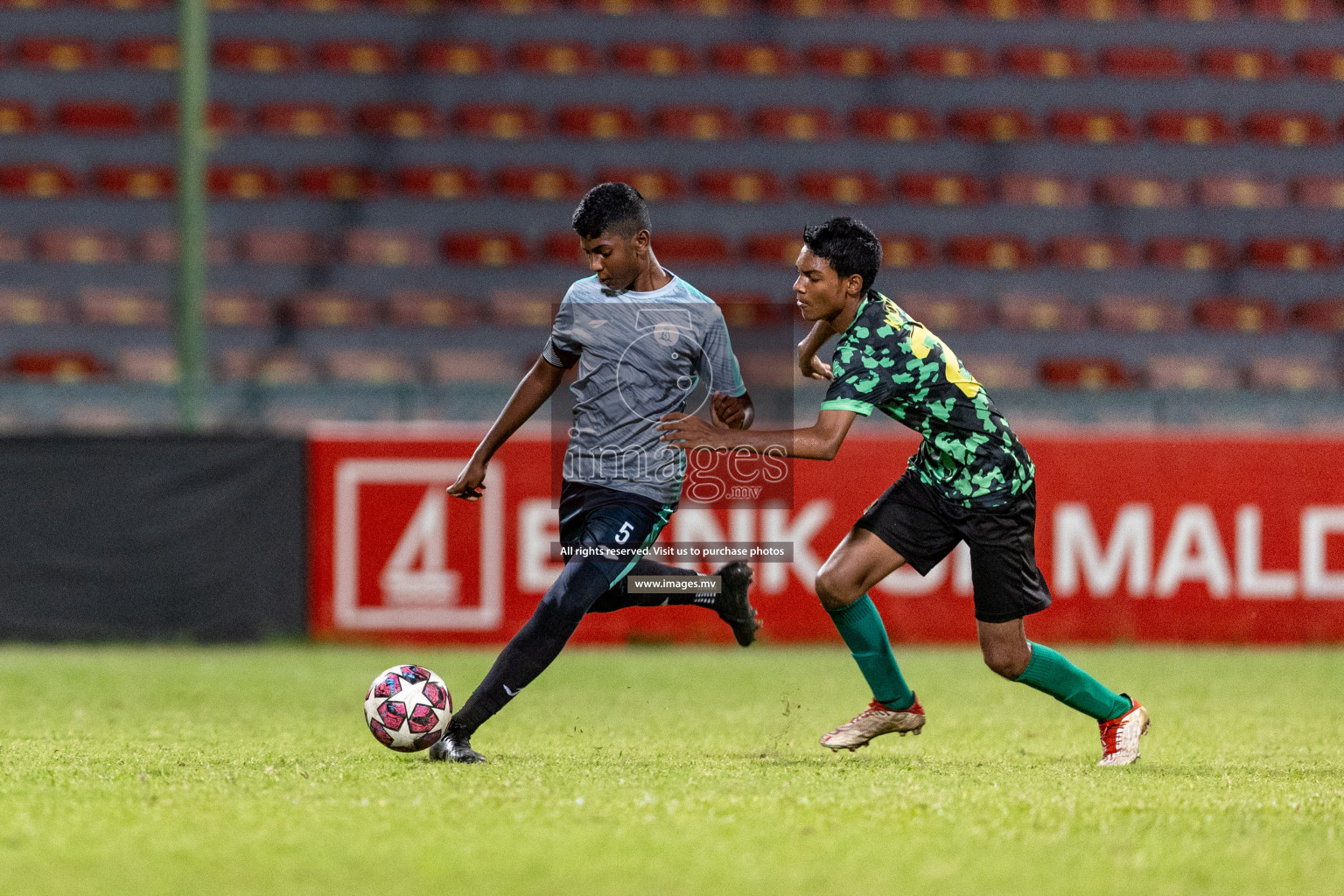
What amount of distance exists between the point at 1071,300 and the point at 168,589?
9.46m

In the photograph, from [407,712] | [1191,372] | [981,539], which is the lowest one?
[407,712]

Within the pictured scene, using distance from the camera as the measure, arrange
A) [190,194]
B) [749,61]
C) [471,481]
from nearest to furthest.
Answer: [471,481], [190,194], [749,61]

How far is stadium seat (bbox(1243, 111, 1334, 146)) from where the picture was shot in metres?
18.2

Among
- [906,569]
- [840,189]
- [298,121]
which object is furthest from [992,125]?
[906,569]

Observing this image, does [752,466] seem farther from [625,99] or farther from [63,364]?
[625,99]

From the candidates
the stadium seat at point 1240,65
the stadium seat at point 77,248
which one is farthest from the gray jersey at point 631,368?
the stadium seat at point 1240,65

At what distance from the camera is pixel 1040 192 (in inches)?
692

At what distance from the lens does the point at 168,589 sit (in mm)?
11336

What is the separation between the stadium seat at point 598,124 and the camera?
1764cm

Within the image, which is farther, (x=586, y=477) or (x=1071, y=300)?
(x=1071, y=300)

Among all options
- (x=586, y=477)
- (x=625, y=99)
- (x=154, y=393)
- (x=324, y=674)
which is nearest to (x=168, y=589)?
(x=154, y=393)

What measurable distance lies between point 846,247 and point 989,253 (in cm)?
1170

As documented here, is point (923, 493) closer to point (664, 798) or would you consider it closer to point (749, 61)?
point (664, 798)

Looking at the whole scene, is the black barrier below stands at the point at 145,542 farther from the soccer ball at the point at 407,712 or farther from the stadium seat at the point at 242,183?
the stadium seat at the point at 242,183
